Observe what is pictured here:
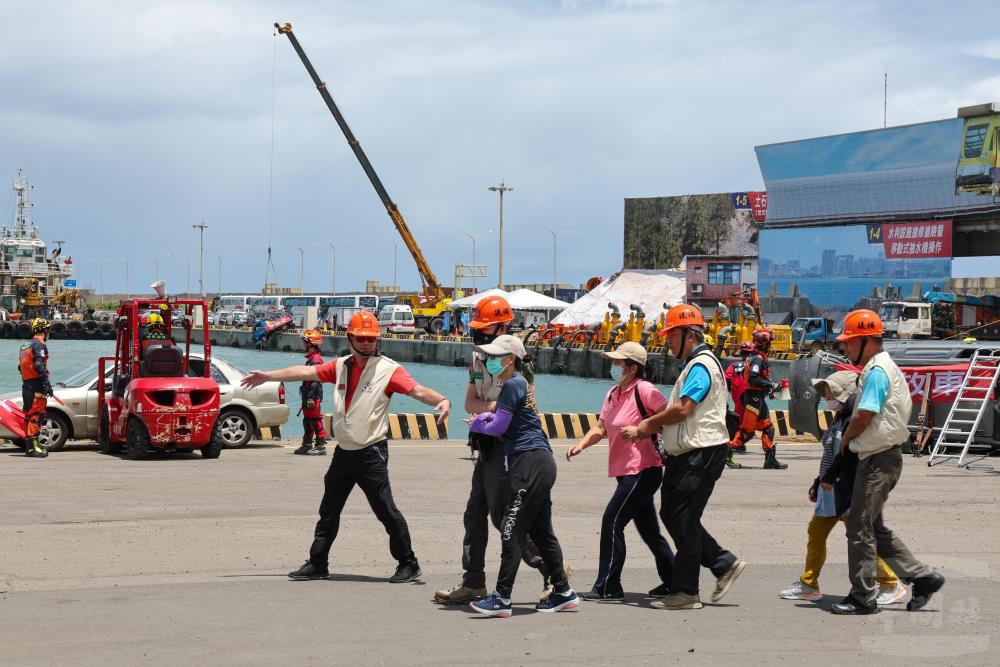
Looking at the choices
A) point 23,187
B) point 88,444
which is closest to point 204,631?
point 88,444

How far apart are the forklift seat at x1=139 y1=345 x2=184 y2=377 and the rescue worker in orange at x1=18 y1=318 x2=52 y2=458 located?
1280mm

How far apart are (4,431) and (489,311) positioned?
13335mm

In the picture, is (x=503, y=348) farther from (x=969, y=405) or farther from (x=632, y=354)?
(x=969, y=405)

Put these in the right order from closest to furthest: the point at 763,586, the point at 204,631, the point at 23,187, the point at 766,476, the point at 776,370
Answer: the point at 204,631
the point at 763,586
the point at 766,476
the point at 776,370
the point at 23,187

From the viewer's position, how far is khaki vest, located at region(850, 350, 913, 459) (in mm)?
8023

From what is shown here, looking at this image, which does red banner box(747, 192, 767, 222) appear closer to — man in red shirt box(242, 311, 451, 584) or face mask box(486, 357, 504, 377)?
man in red shirt box(242, 311, 451, 584)

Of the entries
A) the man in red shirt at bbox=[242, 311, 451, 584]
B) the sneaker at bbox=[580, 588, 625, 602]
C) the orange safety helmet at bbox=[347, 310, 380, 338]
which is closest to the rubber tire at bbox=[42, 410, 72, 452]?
the man in red shirt at bbox=[242, 311, 451, 584]

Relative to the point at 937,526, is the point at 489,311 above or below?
above

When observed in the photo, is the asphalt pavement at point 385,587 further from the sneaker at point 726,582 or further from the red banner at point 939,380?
the red banner at point 939,380

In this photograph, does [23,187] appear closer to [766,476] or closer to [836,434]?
[766,476]

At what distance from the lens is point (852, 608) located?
8.06 m

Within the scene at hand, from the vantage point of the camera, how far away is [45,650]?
6.86 metres

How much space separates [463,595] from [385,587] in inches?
36.1

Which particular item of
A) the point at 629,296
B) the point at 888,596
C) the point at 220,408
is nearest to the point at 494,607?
the point at 888,596
